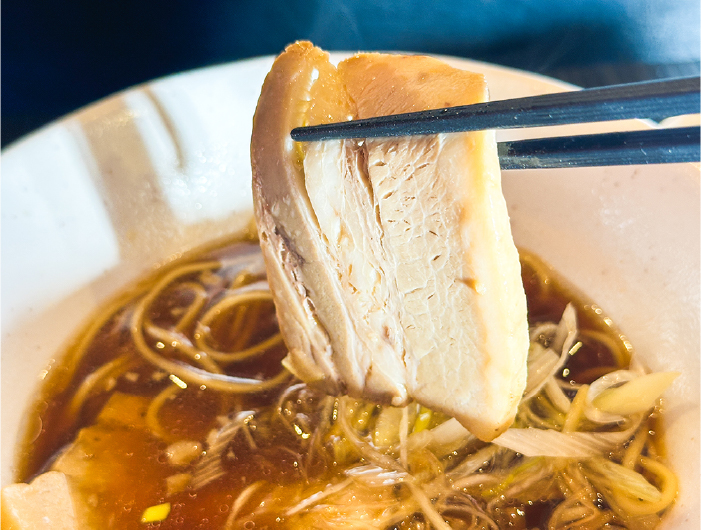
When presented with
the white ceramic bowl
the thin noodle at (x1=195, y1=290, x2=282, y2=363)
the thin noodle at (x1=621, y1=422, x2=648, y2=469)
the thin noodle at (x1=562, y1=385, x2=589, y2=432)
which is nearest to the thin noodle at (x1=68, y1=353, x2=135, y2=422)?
the white ceramic bowl

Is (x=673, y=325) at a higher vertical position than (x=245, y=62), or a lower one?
lower

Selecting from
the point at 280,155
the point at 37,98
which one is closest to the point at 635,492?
the point at 280,155

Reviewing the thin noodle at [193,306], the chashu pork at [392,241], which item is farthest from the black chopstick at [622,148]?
the thin noodle at [193,306]

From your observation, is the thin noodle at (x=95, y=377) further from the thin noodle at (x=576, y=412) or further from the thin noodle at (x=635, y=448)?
the thin noodle at (x=635, y=448)

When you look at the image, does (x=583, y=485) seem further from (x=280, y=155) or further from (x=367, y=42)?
(x=367, y=42)

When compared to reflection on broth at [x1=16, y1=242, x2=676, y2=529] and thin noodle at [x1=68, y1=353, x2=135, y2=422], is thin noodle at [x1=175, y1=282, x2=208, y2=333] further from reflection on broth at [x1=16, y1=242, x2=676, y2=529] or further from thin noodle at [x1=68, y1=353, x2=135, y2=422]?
thin noodle at [x1=68, y1=353, x2=135, y2=422]
